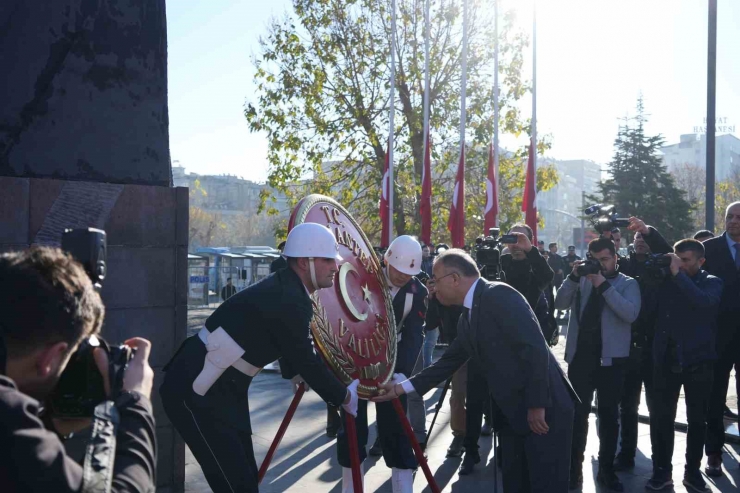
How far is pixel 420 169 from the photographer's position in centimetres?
2205

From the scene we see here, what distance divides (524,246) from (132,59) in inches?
161

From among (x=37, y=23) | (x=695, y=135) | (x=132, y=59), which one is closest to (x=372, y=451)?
(x=132, y=59)

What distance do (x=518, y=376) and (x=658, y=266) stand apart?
8.48 ft

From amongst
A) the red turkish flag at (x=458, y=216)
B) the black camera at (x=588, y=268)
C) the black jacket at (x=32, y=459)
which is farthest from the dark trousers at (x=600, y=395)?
the red turkish flag at (x=458, y=216)

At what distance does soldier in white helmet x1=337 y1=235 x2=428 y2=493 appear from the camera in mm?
5715

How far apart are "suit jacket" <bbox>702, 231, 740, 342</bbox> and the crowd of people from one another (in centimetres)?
1

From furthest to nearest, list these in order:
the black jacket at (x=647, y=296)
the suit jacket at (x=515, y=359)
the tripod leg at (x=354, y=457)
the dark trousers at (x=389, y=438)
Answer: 1. the black jacket at (x=647, y=296)
2. the dark trousers at (x=389, y=438)
3. the tripod leg at (x=354, y=457)
4. the suit jacket at (x=515, y=359)

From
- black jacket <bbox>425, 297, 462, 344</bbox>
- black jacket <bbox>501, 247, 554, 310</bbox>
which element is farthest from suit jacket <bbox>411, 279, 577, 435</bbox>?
black jacket <bbox>425, 297, 462, 344</bbox>

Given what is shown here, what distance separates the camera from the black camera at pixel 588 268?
245 inches

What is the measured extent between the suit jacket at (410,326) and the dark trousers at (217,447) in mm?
2264

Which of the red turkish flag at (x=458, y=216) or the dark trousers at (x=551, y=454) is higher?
the red turkish flag at (x=458, y=216)

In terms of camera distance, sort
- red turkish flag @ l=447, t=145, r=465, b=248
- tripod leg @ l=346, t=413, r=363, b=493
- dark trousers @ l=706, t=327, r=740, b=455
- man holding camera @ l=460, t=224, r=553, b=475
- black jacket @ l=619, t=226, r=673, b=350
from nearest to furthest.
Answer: tripod leg @ l=346, t=413, r=363, b=493 < black jacket @ l=619, t=226, r=673, b=350 < dark trousers @ l=706, t=327, r=740, b=455 < man holding camera @ l=460, t=224, r=553, b=475 < red turkish flag @ l=447, t=145, r=465, b=248

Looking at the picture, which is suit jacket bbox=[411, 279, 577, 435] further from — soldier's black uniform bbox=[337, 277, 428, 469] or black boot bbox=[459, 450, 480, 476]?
black boot bbox=[459, 450, 480, 476]

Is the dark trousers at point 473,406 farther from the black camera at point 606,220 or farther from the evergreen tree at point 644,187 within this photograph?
the evergreen tree at point 644,187
